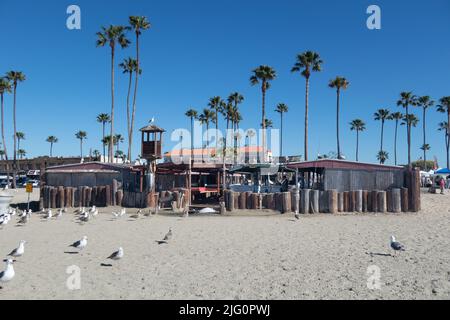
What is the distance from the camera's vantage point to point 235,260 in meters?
10.1

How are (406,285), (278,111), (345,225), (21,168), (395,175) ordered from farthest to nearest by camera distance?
(21,168) → (278,111) → (395,175) → (345,225) → (406,285)

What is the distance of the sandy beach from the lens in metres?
7.59

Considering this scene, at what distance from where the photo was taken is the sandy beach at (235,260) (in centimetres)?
759

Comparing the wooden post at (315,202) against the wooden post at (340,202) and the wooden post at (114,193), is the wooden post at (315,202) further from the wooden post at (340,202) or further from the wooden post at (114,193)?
the wooden post at (114,193)

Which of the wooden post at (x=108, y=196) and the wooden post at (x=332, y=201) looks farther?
the wooden post at (x=108, y=196)

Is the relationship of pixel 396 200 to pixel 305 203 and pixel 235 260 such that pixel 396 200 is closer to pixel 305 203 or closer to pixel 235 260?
pixel 305 203

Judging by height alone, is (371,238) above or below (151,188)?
below

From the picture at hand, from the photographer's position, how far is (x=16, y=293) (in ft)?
24.3

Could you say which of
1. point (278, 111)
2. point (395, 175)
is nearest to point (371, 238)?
point (395, 175)

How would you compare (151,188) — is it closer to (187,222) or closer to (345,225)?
(187,222)

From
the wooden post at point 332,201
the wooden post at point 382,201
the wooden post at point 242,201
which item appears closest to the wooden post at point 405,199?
the wooden post at point 382,201

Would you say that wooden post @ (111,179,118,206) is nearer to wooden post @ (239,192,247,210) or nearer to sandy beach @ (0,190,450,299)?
sandy beach @ (0,190,450,299)

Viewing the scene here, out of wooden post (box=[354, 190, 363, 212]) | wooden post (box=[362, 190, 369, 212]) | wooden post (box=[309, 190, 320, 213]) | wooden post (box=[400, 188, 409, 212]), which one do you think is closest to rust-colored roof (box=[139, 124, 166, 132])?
wooden post (box=[309, 190, 320, 213])
